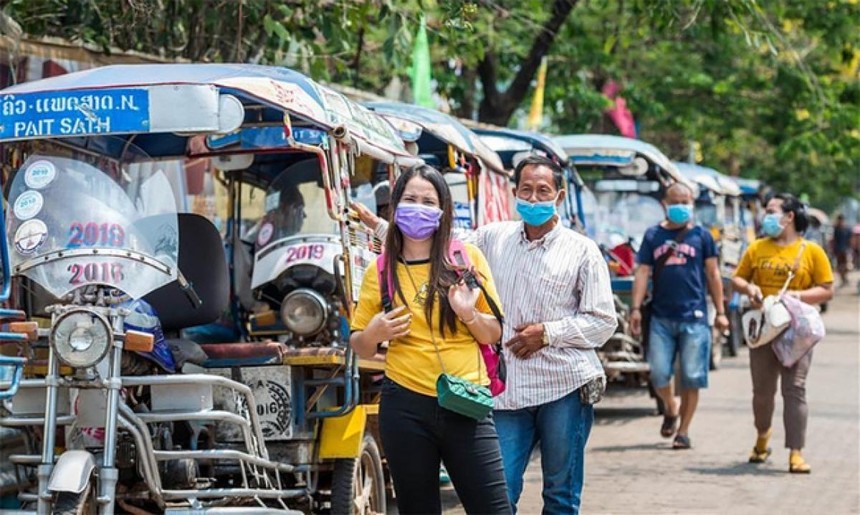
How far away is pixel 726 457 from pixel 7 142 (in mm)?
6234

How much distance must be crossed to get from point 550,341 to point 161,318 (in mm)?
2026

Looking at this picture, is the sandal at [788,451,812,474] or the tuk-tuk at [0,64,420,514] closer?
the tuk-tuk at [0,64,420,514]

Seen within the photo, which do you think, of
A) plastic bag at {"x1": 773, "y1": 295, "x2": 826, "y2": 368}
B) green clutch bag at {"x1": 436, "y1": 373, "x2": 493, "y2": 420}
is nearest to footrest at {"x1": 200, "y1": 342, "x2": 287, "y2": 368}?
green clutch bag at {"x1": 436, "y1": 373, "x2": 493, "y2": 420}

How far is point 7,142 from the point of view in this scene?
645 cm

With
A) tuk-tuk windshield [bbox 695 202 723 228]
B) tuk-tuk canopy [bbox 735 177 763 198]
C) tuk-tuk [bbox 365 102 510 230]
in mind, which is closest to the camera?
tuk-tuk [bbox 365 102 510 230]

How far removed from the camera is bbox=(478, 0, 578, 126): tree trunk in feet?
53.8

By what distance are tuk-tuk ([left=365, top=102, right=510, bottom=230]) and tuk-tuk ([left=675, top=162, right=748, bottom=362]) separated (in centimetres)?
865

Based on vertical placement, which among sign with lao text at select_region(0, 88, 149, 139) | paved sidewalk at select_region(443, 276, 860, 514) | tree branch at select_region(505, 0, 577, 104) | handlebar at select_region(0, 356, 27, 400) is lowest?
paved sidewalk at select_region(443, 276, 860, 514)

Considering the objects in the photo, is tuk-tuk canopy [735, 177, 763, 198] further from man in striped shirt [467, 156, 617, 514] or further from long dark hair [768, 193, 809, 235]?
man in striped shirt [467, 156, 617, 514]

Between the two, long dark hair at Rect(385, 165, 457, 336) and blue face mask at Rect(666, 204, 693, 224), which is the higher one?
blue face mask at Rect(666, 204, 693, 224)

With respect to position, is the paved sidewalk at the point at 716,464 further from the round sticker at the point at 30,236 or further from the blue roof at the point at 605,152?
the round sticker at the point at 30,236

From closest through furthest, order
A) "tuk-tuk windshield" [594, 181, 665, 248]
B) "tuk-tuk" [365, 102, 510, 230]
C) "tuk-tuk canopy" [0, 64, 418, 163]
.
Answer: "tuk-tuk canopy" [0, 64, 418, 163] → "tuk-tuk" [365, 102, 510, 230] → "tuk-tuk windshield" [594, 181, 665, 248]

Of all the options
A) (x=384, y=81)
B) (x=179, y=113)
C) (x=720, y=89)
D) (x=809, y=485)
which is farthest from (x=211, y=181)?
(x=720, y=89)

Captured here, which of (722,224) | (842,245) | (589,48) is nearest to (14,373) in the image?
(589,48)
